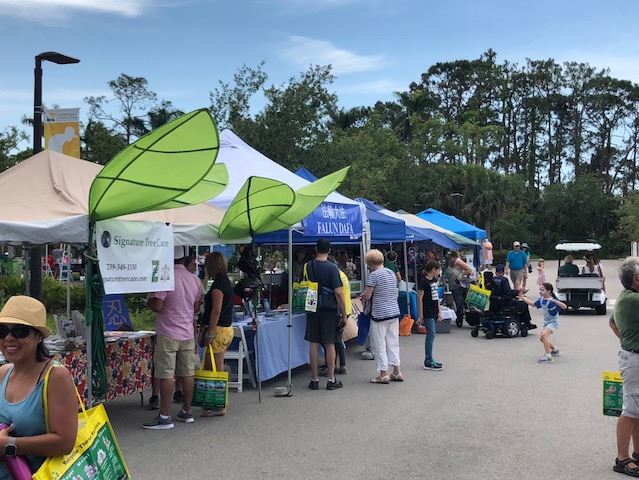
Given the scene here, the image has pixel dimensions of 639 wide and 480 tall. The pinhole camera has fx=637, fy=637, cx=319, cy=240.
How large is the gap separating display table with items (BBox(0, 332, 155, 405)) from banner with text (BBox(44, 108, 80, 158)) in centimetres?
352

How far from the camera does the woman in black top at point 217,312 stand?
6.79 metres

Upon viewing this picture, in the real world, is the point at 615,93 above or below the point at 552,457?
above

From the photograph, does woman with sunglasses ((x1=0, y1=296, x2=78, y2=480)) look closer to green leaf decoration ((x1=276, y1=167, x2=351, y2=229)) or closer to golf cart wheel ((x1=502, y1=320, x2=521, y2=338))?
green leaf decoration ((x1=276, y1=167, x2=351, y2=229))

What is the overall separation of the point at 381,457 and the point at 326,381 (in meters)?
3.22

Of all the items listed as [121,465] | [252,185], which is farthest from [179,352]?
[121,465]

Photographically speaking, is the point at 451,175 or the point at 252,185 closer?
the point at 252,185

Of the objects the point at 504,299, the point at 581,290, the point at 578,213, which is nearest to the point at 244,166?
the point at 504,299

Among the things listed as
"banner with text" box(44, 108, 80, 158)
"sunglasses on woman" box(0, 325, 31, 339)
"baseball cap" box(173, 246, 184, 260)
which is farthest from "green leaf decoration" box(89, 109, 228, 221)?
"banner with text" box(44, 108, 80, 158)

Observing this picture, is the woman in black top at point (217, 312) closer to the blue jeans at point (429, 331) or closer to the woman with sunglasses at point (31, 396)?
the blue jeans at point (429, 331)

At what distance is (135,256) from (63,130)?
4.52m

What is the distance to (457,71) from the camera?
237 feet

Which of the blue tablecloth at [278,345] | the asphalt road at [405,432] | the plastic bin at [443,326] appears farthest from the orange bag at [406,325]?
the blue tablecloth at [278,345]

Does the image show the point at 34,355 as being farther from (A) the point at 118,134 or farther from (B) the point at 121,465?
(A) the point at 118,134

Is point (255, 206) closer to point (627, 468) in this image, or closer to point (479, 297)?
point (627, 468)
